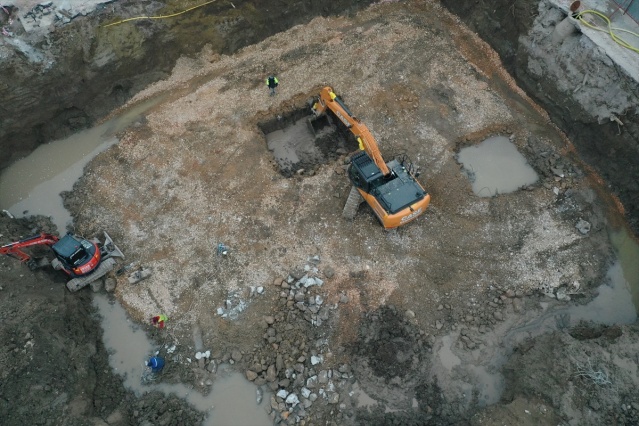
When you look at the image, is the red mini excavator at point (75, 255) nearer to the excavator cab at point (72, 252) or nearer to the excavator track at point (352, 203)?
the excavator cab at point (72, 252)

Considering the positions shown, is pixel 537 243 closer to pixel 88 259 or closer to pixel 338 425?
pixel 338 425

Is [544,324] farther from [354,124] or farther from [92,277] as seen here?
[92,277]

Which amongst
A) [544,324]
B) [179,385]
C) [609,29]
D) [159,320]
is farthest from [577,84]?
[179,385]

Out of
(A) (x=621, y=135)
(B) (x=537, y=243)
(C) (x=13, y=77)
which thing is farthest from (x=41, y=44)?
(A) (x=621, y=135)

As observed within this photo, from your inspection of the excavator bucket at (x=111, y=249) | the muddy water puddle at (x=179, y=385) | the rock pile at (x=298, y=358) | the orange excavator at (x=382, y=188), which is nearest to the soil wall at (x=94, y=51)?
the excavator bucket at (x=111, y=249)

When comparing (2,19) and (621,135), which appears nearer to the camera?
(621,135)

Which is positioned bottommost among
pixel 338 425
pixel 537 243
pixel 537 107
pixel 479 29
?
pixel 338 425

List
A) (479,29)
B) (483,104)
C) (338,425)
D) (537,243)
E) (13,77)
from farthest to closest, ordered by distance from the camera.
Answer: (479,29) → (483,104) → (13,77) → (537,243) → (338,425)

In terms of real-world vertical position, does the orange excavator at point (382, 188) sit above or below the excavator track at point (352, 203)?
above
